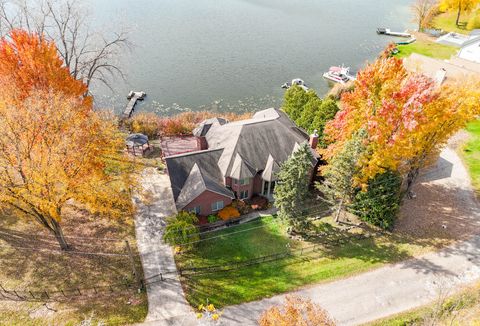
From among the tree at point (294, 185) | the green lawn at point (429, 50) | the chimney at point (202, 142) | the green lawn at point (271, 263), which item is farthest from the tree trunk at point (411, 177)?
the green lawn at point (429, 50)

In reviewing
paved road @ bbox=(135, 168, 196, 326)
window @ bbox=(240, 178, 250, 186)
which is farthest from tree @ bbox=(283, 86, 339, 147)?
paved road @ bbox=(135, 168, 196, 326)

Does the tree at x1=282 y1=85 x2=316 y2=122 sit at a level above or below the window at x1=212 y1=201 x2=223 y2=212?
above

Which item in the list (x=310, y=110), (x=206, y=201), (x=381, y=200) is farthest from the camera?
(x=310, y=110)

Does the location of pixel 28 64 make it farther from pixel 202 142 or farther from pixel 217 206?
pixel 217 206

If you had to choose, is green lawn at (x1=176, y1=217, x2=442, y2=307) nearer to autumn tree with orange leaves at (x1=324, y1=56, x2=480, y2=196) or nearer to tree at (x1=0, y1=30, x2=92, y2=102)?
autumn tree with orange leaves at (x1=324, y1=56, x2=480, y2=196)

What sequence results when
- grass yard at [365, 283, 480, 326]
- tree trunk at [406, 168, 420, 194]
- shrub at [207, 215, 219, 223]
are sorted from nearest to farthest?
1. grass yard at [365, 283, 480, 326]
2. shrub at [207, 215, 219, 223]
3. tree trunk at [406, 168, 420, 194]

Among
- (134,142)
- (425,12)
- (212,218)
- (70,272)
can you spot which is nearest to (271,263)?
(212,218)

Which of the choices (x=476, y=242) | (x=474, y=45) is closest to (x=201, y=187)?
(x=476, y=242)

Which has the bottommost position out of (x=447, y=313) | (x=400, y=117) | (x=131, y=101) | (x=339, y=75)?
(x=447, y=313)
